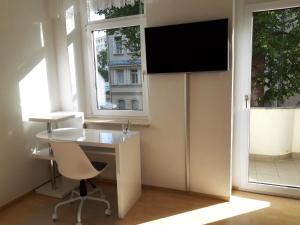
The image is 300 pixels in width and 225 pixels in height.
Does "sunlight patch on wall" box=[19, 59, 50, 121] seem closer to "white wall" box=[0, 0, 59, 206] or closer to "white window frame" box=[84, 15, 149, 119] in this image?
"white wall" box=[0, 0, 59, 206]

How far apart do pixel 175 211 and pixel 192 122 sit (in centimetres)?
95

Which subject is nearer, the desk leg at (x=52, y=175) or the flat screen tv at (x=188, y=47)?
the flat screen tv at (x=188, y=47)

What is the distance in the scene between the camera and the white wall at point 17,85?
2.65 m

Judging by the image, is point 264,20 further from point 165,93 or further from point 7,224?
point 7,224

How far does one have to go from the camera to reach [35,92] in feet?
9.93

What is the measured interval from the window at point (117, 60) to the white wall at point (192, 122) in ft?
1.12

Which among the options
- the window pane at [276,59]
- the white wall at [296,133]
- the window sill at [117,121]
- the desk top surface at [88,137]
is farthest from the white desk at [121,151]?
the white wall at [296,133]

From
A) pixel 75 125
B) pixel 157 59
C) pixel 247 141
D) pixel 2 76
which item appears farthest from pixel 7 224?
pixel 247 141

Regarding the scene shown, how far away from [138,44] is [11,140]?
71.9 inches

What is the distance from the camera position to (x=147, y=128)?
118 inches

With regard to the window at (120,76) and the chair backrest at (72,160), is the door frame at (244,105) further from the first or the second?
the chair backrest at (72,160)

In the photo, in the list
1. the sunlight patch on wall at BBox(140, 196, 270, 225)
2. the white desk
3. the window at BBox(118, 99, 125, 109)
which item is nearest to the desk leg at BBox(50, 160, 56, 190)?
the white desk

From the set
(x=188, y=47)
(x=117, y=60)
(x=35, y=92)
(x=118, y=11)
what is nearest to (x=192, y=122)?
(x=188, y=47)

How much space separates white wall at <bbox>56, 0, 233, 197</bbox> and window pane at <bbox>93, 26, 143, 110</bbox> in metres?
0.39
